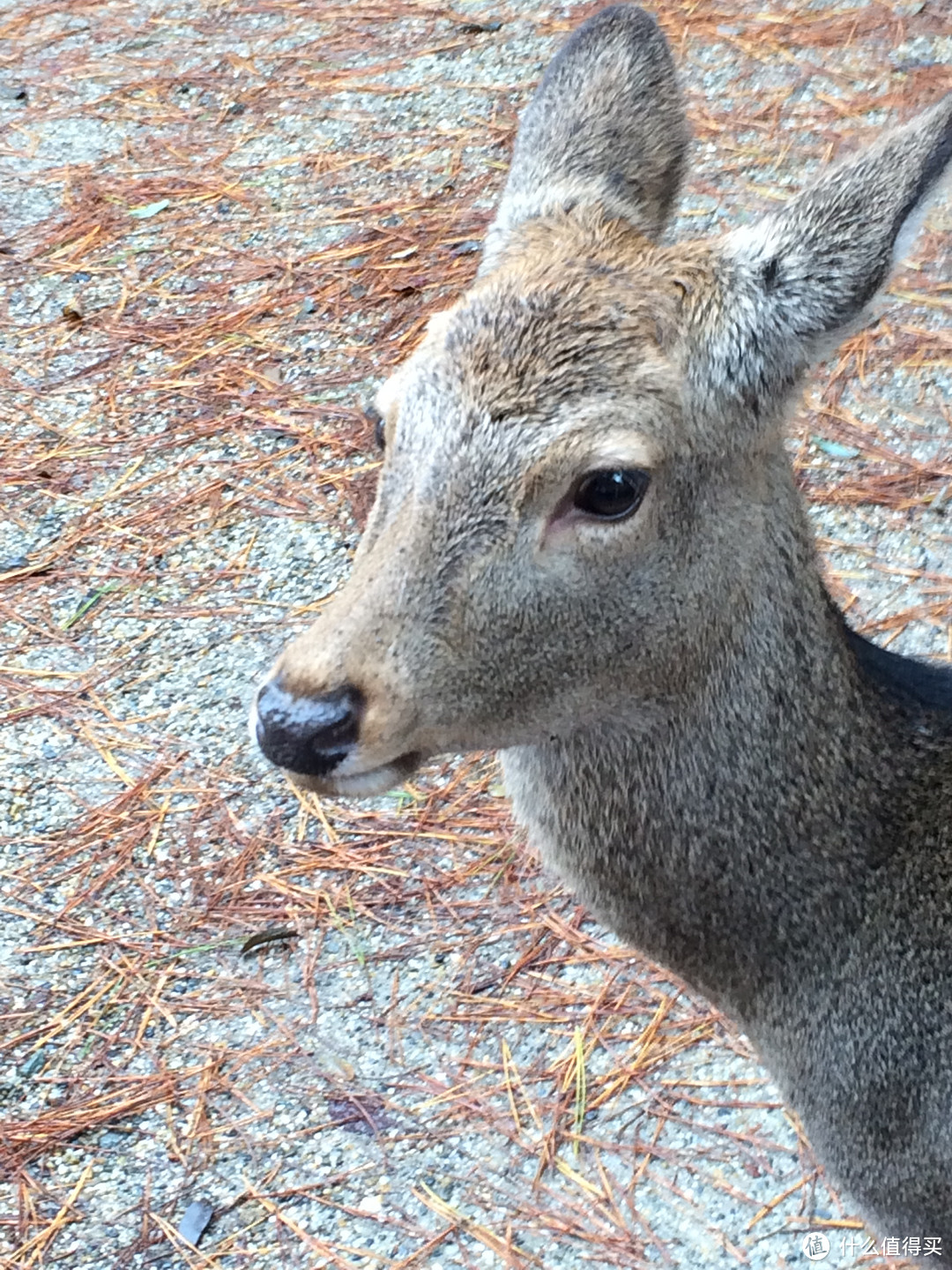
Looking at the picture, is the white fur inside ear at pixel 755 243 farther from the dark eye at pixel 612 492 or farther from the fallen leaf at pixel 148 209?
the fallen leaf at pixel 148 209

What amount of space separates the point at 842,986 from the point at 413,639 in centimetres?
102

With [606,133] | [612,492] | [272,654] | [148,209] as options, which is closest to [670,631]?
[612,492]

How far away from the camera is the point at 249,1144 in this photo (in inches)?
141

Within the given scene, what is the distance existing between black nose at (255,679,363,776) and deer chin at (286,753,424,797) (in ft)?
0.12

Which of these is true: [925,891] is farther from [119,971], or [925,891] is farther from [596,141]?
[119,971]

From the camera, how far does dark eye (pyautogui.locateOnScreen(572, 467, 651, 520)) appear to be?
7.23 feet

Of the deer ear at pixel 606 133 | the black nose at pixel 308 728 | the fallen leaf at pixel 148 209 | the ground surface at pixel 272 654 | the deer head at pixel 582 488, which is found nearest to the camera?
the black nose at pixel 308 728

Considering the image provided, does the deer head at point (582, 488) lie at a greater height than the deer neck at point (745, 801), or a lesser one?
greater

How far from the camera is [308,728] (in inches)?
81.7

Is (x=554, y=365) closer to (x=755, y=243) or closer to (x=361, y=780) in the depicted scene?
(x=755, y=243)

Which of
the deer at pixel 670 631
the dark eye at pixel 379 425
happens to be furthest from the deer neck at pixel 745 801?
the dark eye at pixel 379 425

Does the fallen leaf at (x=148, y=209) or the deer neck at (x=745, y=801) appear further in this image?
the fallen leaf at (x=148, y=209)

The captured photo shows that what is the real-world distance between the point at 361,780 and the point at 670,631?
54 cm

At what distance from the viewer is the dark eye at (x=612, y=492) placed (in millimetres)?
2205
